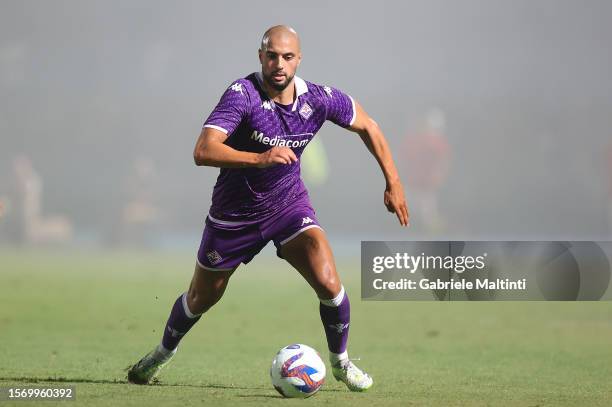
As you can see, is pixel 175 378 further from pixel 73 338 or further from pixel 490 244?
pixel 490 244

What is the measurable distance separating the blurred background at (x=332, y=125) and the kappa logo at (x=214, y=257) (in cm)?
1947

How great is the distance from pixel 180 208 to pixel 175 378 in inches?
902

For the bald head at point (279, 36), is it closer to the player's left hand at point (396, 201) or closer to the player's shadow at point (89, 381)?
the player's left hand at point (396, 201)

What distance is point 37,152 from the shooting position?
33.8 meters

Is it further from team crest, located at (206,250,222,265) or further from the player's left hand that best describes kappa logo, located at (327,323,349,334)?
team crest, located at (206,250,222,265)

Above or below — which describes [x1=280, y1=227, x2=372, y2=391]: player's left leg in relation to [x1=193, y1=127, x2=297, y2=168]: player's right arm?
below

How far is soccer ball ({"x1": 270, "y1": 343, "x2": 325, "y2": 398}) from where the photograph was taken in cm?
830

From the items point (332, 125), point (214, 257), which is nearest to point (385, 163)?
point (214, 257)

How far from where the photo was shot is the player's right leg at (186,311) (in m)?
9.09

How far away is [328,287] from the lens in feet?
28.8

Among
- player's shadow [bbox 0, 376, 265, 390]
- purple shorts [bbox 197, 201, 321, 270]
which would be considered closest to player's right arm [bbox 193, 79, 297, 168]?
purple shorts [bbox 197, 201, 321, 270]

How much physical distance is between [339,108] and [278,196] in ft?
3.00

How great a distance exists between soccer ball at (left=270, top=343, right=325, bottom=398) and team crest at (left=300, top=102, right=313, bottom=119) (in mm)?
1950

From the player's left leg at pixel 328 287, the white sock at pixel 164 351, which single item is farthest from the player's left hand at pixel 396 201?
the white sock at pixel 164 351
